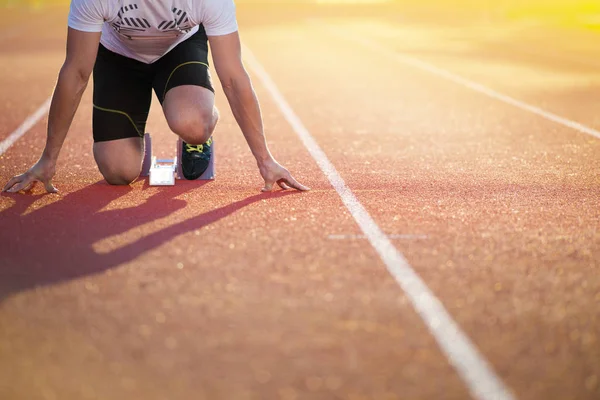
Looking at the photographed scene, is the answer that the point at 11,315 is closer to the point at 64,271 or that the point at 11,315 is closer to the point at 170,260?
the point at 64,271

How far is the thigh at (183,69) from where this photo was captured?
797 centimetres

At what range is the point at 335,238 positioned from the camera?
6.29m

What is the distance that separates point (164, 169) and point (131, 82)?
743 millimetres

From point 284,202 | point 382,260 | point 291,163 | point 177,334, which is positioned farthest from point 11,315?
point 291,163

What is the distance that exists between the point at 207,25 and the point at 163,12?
37cm

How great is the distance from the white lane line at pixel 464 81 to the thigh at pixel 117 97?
4809mm

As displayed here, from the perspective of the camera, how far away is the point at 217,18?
715cm

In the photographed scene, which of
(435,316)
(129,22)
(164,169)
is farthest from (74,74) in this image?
(435,316)

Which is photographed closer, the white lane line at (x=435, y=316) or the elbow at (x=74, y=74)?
the white lane line at (x=435, y=316)

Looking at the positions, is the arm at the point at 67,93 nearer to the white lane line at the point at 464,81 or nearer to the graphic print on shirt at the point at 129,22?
the graphic print on shirt at the point at 129,22

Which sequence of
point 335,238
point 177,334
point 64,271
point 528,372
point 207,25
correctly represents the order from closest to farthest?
point 528,372 < point 177,334 < point 64,271 < point 335,238 < point 207,25

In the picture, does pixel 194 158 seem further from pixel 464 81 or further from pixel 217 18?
pixel 464 81

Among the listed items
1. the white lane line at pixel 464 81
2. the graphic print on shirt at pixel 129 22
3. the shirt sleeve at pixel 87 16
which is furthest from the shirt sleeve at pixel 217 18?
the white lane line at pixel 464 81

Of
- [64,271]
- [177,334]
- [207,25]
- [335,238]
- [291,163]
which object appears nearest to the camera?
[177,334]
